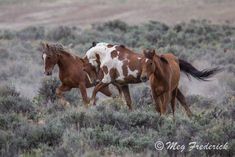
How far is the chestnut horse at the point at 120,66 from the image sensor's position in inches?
492

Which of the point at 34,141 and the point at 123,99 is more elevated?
the point at 34,141

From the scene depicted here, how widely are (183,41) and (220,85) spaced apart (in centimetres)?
1317

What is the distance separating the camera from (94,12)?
162ft

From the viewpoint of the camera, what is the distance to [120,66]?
496 inches

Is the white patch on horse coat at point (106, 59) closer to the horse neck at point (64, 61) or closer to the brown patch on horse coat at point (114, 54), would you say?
the brown patch on horse coat at point (114, 54)

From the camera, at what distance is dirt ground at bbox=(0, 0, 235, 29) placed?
1729 inches

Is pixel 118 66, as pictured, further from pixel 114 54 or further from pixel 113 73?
pixel 114 54

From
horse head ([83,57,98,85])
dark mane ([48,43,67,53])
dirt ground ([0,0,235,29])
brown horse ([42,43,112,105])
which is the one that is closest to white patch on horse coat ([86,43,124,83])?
horse head ([83,57,98,85])

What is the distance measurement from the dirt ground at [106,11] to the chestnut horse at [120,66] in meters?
28.1

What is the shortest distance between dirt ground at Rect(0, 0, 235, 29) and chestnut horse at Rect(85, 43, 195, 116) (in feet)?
92.0

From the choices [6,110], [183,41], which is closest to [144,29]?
[183,41]

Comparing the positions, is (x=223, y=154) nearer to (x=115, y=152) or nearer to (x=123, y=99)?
(x=115, y=152)

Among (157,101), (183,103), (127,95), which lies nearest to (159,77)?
(157,101)

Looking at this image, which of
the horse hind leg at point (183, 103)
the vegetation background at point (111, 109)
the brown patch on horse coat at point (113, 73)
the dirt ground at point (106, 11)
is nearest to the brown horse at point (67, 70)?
the vegetation background at point (111, 109)
